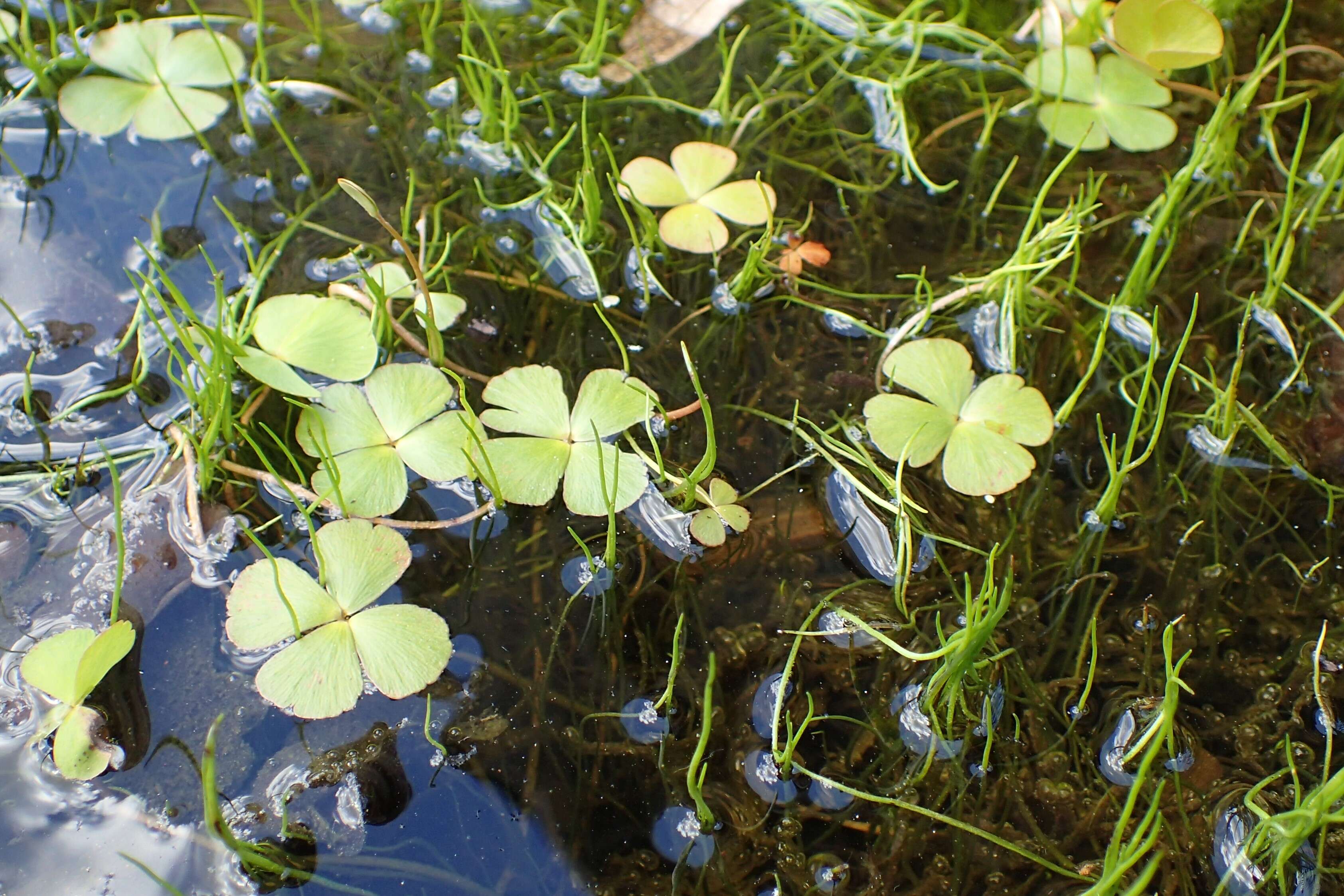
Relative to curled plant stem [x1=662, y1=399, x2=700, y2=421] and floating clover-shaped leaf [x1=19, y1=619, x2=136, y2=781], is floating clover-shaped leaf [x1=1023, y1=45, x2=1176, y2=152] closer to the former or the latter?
curled plant stem [x1=662, y1=399, x2=700, y2=421]

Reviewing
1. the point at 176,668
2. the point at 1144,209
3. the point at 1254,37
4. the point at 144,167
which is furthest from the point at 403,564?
the point at 1254,37

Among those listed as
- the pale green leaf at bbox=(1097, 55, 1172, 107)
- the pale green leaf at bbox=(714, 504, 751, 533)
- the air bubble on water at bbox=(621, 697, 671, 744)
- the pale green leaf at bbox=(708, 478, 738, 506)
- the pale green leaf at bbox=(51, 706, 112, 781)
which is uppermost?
the pale green leaf at bbox=(1097, 55, 1172, 107)

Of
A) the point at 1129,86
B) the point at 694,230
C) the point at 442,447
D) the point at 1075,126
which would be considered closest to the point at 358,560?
the point at 442,447

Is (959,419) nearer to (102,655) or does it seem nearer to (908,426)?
(908,426)

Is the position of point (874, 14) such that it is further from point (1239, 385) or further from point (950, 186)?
point (1239, 385)

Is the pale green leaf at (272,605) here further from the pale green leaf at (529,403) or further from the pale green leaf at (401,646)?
the pale green leaf at (529,403)

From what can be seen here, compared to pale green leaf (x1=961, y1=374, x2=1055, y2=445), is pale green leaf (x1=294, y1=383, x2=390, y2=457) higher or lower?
pale green leaf (x1=294, y1=383, x2=390, y2=457)

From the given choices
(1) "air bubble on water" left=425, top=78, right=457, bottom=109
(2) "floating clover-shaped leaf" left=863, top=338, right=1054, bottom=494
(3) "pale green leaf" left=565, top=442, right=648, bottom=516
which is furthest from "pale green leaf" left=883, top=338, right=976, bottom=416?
(1) "air bubble on water" left=425, top=78, right=457, bottom=109
